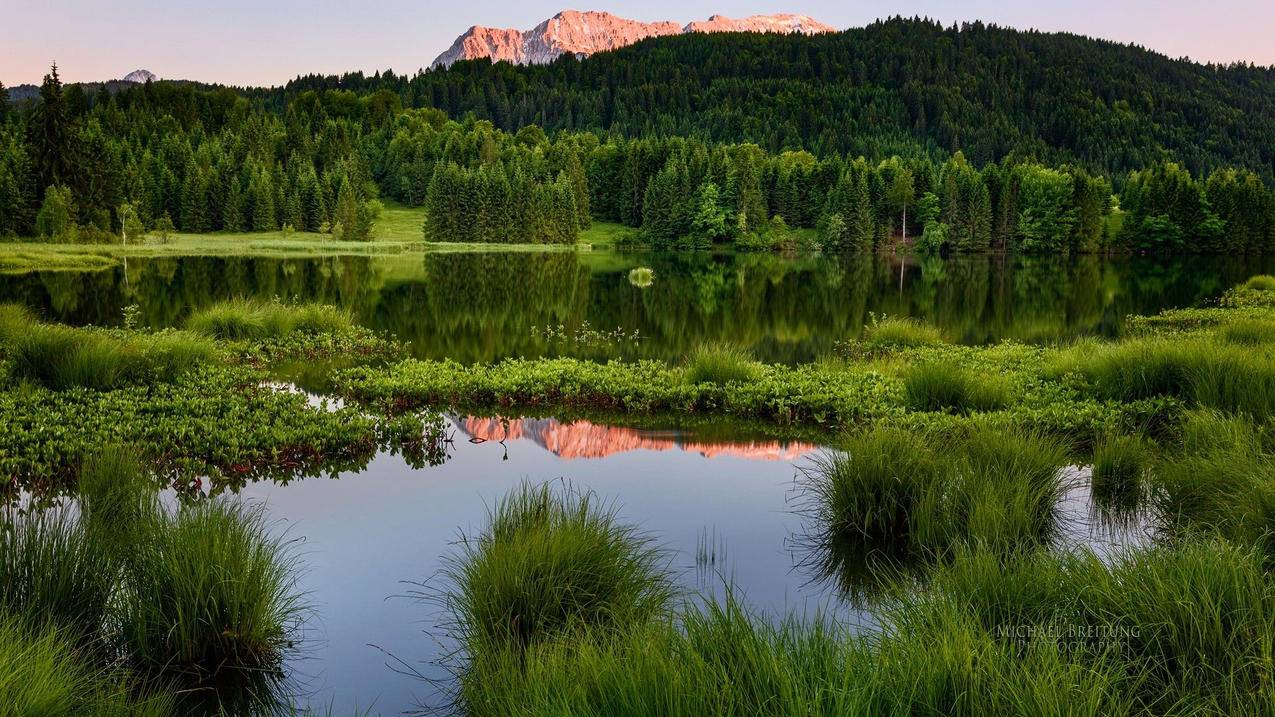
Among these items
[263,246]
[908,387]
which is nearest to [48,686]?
[908,387]

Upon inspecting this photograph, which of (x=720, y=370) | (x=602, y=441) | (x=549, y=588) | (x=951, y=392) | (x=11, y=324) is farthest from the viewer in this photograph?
(x=11, y=324)

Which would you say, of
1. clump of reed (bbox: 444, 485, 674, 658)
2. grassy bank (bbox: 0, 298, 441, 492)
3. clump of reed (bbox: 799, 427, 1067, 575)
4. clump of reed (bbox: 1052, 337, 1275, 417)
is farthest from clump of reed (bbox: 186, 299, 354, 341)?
clump of reed (bbox: 1052, 337, 1275, 417)

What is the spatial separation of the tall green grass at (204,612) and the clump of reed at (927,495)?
462 cm

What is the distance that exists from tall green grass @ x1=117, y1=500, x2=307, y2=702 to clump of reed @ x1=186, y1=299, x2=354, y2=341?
14921 mm

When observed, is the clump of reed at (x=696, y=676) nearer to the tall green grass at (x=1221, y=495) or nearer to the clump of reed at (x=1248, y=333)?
the tall green grass at (x=1221, y=495)

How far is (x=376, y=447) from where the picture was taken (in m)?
11.9

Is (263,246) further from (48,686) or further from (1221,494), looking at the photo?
(1221,494)

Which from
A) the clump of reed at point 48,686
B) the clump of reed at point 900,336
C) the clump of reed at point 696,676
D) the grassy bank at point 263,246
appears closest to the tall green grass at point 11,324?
A: the clump of reed at point 48,686

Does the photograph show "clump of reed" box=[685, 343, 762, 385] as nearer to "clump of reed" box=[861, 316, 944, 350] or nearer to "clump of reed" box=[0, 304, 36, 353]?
"clump of reed" box=[861, 316, 944, 350]

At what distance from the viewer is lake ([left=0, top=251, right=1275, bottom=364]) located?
2466 centimetres

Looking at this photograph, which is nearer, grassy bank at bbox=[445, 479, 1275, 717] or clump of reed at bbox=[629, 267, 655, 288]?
grassy bank at bbox=[445, 479, 1275, 717]

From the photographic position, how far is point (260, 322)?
818 inches

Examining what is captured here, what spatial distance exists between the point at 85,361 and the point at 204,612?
9964 mm

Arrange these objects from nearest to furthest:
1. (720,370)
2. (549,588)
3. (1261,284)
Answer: (549,588) < (720,370) < (1261,284)
